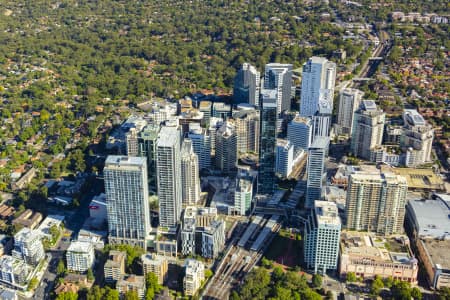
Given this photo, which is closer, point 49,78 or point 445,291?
point 445,291

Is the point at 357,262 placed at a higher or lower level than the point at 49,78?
lower

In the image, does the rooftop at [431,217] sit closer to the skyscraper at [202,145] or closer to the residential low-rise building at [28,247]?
the skyscraper at [202,145]

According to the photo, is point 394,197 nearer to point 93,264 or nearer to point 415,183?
point 415,183

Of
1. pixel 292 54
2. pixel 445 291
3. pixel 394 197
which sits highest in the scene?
pixel 292 54

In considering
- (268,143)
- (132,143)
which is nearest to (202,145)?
(268,143)

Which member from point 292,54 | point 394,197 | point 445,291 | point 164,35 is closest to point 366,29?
point 292,54

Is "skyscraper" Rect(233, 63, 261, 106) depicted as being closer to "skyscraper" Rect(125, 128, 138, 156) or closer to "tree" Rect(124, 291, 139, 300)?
"skyscraper" Rect(125, 128, 138, 156)
